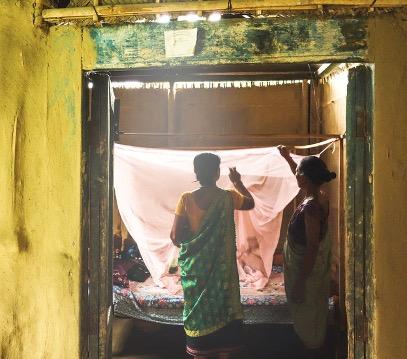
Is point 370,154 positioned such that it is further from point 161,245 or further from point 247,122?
point 247,122

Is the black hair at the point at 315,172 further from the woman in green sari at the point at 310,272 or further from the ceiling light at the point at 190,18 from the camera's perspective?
the ceiling light at the point at 190,18

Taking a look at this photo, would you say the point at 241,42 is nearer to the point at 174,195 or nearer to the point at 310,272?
the point at 310,272

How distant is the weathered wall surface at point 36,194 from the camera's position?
2.81 meters

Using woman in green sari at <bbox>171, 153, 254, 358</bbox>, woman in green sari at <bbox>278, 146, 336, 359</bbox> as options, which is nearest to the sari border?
woman in green sari at <bbox>171, 153, 254, 358</bbox>

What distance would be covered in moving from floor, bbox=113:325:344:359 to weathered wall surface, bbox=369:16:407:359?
2112mm

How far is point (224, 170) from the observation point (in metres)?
5.27

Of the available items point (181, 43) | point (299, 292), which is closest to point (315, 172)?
point (299, 292)

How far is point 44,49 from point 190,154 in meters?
2.53

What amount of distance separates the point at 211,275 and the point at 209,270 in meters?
0.05

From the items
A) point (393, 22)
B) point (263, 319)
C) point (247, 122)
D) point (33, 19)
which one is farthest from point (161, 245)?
point (393, 22)

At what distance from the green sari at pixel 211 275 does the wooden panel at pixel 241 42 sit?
1.73 meters

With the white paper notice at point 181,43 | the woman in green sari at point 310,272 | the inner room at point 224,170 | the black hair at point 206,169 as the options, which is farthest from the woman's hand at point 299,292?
the white paper notice at point 181,43

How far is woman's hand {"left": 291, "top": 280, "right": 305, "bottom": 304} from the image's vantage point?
13.1 ft

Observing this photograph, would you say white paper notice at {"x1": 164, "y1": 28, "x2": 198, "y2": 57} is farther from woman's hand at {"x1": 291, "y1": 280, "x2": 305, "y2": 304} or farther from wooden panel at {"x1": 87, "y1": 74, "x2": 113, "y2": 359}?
woman's hand at {"x1": 291, "y1": 280, "x2": 305, "y2": 304}
